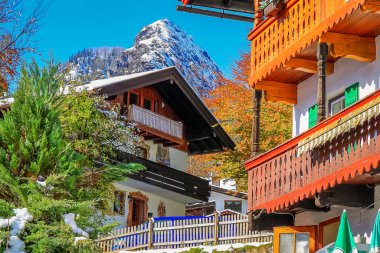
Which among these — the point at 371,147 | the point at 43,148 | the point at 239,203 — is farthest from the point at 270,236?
the point at 239,203

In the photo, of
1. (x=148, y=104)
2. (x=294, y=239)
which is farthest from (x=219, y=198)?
(x=294, y=239)

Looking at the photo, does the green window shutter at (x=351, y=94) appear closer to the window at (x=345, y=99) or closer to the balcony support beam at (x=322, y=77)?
the window at (x=345, y=99)

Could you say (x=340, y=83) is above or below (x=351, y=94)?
above

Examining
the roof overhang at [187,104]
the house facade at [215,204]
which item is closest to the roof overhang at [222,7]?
the roof overhang at [187,104]

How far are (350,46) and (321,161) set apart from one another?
2904 mm

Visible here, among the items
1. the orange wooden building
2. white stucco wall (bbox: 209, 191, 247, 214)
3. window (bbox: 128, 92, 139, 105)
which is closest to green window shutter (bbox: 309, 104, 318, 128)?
the orange wooden building

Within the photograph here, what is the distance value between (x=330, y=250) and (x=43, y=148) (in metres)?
6.03

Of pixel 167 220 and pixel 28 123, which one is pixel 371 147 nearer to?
pixel 28 123

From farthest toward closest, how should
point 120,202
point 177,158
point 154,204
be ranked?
point 177,158 < point 154,204 < point 120,202

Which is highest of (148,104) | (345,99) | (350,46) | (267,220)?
(148,104)

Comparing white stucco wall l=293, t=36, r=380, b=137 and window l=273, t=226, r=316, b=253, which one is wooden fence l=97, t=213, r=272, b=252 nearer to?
white stucco wall l=293, t=36, r=380, b=137

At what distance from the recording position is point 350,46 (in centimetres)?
1769

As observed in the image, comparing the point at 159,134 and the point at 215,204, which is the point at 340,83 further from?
the point at 215,204

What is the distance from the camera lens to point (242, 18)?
24844 mm
